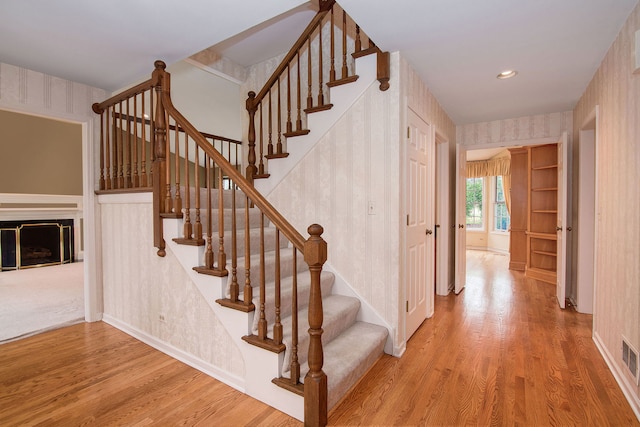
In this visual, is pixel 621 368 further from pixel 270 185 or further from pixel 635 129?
pixel 270 185

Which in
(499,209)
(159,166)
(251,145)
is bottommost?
(499,209)

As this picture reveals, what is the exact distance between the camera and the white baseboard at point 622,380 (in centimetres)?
186

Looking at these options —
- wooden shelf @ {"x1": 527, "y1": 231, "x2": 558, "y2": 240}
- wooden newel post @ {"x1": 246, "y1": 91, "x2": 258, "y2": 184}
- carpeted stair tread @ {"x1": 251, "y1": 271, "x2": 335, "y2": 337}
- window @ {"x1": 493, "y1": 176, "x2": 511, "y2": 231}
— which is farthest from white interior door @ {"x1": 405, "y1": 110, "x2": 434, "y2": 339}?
window @ {"x1": 493, "y1": 176, "x2": 511, "y2": 231}

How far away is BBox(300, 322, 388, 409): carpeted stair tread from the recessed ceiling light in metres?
2.51

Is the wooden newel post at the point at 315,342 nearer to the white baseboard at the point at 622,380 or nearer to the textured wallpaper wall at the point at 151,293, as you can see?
the textured wallpaper wall at the point at 151,293

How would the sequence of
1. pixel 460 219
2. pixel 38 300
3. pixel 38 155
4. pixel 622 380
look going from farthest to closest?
pixel 38 155 < pixel 460 219 < pixel 38 300 < pixel 622 380

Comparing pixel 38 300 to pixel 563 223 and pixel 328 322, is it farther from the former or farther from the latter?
pixel 563 223

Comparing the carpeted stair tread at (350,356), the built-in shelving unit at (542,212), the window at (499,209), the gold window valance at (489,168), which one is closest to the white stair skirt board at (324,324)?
the carpeted stair tread at (350,356)

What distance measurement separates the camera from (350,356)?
2.13m

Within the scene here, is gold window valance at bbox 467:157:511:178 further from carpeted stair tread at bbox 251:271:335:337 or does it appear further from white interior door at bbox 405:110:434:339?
carpeted stair tread at bbox 251:271:335:337

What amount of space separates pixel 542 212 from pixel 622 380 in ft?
12.5

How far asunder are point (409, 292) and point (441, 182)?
6.59 ft

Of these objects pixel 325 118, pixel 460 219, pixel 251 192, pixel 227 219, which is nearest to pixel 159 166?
pixel 227 219

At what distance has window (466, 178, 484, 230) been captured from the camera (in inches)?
342
